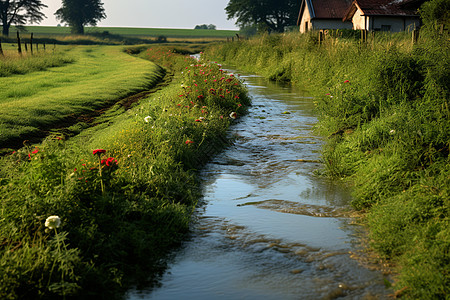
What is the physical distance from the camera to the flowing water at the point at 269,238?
393 cm

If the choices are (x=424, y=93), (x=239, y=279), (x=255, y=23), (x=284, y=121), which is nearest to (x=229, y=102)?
(x=284, y=121)

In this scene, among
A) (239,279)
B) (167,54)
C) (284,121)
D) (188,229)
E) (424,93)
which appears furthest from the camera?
(167,54)

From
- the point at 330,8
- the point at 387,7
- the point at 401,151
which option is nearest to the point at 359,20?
the point at 387,7

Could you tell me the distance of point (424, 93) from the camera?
8.91 metres

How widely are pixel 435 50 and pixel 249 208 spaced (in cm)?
591

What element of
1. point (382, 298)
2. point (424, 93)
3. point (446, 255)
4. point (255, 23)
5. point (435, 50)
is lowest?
point (382, 298)

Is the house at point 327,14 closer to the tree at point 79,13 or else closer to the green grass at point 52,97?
the green grass at point 52,97

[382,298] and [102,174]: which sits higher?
[102,174]

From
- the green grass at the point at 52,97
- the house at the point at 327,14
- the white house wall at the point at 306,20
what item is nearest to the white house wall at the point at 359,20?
the house at the point at 327,14

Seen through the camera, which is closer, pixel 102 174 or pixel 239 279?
pixel 239 279

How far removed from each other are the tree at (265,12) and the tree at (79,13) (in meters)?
32.6

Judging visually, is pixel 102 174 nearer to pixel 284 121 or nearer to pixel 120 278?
pixel 120 278

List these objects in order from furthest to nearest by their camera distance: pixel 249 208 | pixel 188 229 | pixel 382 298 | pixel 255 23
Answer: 1. pixel 255 23
2. pixel 249 208
3. pixel 188 229
4. pixel 382 298

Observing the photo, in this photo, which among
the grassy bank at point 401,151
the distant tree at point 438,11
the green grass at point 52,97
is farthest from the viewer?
the distant tree at point 438,11
